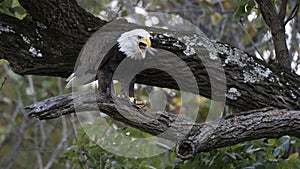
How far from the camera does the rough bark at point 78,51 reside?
2.80m

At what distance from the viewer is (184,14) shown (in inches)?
209

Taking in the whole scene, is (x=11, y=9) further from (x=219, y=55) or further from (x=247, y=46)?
(x=247, y=46)

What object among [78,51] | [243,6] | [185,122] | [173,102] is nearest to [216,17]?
[173,102]

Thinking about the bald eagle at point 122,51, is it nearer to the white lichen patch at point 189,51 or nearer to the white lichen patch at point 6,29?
the white lichen patch at point 189,51

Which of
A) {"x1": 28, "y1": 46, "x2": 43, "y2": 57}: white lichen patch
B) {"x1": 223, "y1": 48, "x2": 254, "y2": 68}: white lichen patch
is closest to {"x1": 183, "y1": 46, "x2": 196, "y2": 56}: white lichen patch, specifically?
{"x1": 223, "y1": 48, "x2": 254, "y2": 68}: white lichen patch

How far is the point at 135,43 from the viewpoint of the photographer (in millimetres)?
2611

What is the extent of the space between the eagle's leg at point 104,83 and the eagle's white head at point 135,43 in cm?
14

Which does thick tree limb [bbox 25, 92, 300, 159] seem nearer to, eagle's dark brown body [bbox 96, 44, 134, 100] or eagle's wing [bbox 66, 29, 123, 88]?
eagle's dark brown body [bbox 96, 44, 134, 100]

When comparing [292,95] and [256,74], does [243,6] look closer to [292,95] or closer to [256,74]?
[256,74]

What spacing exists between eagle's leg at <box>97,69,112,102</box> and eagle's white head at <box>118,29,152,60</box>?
135mm

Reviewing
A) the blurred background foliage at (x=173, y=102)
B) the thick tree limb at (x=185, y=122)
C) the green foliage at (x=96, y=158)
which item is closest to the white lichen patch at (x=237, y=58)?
the blurred background foliage at (x=173, y=102)

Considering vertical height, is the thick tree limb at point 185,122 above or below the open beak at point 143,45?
below

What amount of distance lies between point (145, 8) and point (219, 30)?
1.00 m

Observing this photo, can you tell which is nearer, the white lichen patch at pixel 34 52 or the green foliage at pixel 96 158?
the white lichen patch at pixel 34 52
